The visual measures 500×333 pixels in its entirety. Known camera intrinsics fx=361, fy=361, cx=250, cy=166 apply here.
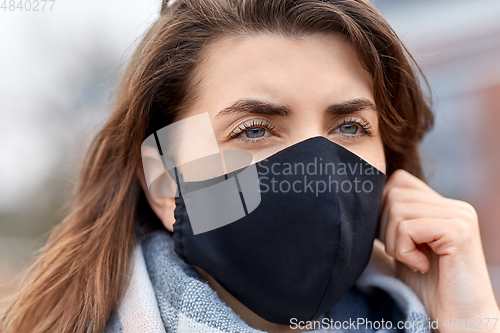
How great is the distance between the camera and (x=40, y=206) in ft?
16.4

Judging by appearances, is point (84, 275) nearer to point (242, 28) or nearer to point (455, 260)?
point (242, 28)

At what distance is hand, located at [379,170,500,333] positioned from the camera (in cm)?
127

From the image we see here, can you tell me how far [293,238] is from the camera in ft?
3.67

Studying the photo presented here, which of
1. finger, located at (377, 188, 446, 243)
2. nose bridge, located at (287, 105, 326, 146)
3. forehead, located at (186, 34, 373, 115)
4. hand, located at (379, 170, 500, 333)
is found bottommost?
hand, located at (379, 170, 500, 333)

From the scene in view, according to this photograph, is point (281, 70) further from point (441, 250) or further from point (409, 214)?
point (441, 250)

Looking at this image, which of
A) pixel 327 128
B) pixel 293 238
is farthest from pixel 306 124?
pixel 293 238

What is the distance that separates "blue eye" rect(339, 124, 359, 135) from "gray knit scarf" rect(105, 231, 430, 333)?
2.10 ft

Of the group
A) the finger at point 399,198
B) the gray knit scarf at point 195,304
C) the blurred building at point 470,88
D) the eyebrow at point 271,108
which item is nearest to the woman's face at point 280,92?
the eyebrow at point 271,108

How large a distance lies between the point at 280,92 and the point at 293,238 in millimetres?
469

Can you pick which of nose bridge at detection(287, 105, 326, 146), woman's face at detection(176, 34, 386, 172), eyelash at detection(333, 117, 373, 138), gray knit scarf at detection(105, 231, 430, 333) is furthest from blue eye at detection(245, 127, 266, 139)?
gray knit scarf at detection(105, 231, 430, 333)

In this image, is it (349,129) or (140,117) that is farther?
(140,117)

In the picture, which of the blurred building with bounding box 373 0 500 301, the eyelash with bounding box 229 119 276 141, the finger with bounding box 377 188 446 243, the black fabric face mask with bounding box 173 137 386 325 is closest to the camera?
the black fabric face mask with bounding box 173 137 386 325

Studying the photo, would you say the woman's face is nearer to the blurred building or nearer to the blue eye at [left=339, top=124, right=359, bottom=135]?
the blue eye at [left=339, top=124, right=359, bottom=135]

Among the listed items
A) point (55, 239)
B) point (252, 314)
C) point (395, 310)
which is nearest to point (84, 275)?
point (55, 239)
